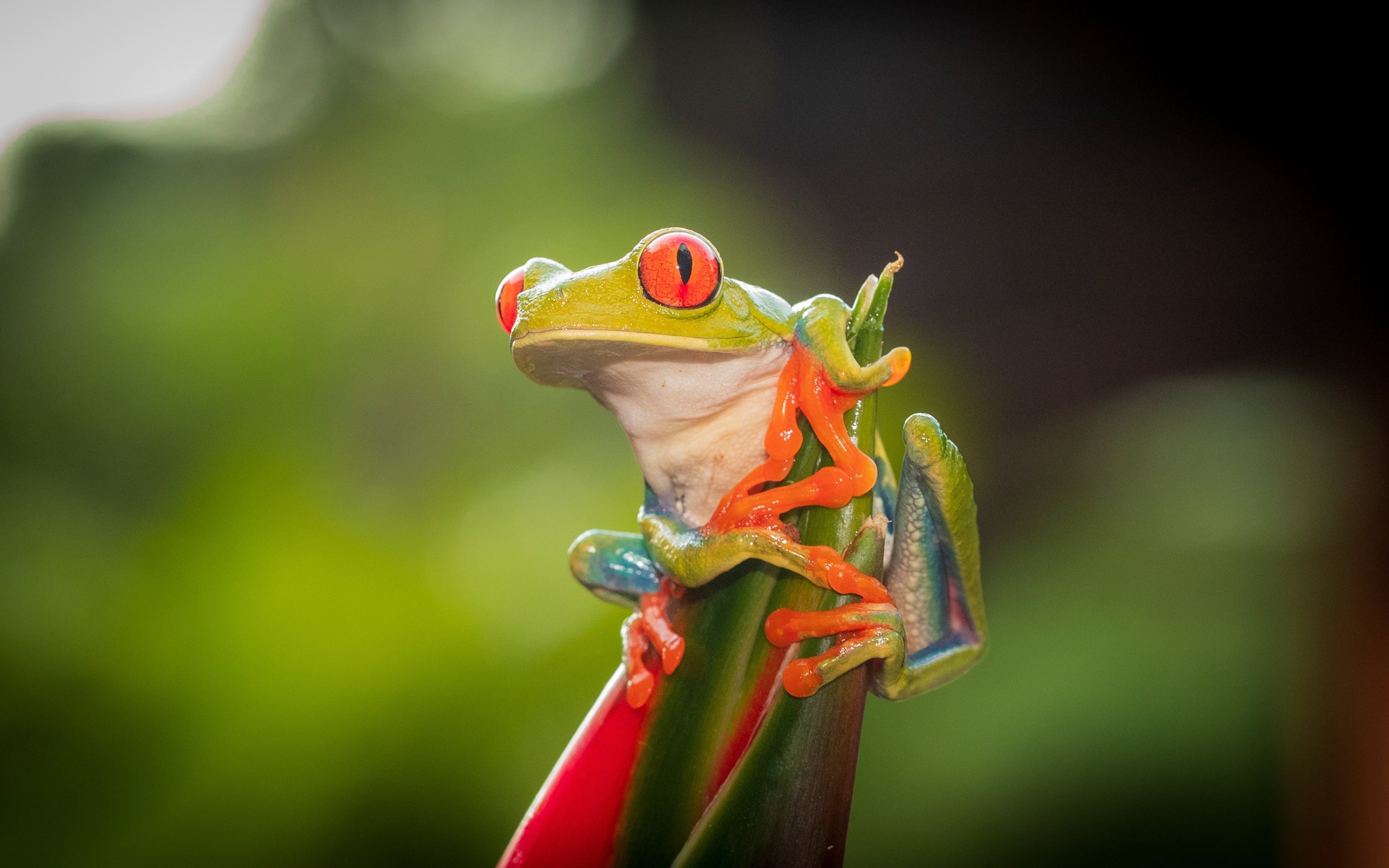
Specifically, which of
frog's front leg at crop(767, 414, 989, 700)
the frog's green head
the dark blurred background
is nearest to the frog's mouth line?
the frog's green head

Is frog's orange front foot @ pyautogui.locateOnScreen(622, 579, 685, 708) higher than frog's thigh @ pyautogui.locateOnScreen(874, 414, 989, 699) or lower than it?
lower

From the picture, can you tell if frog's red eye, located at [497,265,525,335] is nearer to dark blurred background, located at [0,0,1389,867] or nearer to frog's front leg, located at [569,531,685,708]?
frog's front leg, located at [569,531,685,708]

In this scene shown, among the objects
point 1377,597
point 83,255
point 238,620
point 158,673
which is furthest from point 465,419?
point 1377,597

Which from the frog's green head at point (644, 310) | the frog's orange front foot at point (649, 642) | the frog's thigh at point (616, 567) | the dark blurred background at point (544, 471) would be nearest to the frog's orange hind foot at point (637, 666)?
the frog's orange front foot at point (649, 642)

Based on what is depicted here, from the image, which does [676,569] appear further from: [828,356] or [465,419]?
[465,419]

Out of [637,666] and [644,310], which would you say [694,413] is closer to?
[644,310]

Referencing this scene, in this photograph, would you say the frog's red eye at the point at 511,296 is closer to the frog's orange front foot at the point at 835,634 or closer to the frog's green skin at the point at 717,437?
the frog's green skin at the point at 717,437

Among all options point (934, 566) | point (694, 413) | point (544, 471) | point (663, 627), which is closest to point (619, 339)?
point (694, 413)
